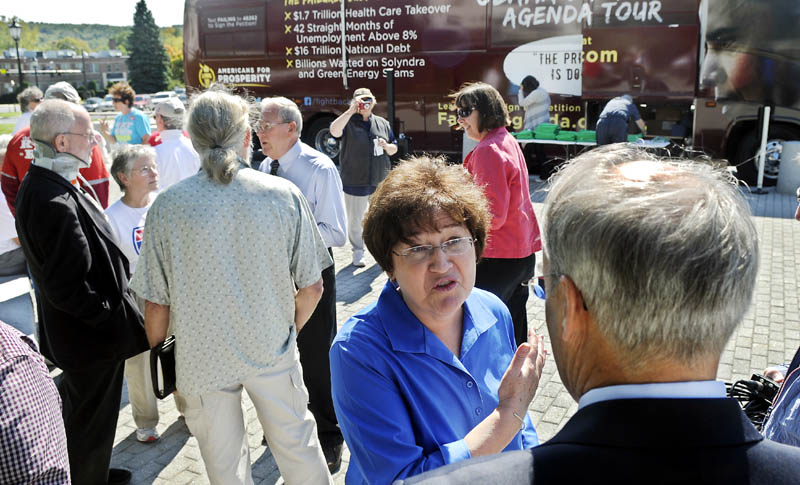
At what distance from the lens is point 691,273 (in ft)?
3.26

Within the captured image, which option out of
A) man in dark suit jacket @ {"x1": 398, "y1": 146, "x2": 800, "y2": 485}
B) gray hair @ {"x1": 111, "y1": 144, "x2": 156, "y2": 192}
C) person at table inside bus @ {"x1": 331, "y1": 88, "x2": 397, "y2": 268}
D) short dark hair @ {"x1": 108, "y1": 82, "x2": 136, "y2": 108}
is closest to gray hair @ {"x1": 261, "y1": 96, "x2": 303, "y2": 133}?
gray hair @ {"x1": 111, "y1": 144, "x2": 156, "y2": 192}

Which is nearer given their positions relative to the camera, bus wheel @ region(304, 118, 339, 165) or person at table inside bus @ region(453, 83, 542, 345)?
person at table inside bus @ region(453, 83, 542, 345)

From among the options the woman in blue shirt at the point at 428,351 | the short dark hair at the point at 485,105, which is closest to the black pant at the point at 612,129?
the short dark hair at the point at 485,105

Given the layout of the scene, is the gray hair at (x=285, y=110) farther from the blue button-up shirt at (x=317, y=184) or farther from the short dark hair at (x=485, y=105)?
the short dark hair at (x=485, y=105)

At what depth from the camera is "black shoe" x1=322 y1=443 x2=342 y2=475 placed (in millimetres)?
3438

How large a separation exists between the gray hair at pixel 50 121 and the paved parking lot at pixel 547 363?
132 cm

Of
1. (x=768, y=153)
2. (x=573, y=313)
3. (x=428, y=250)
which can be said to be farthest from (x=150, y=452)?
(x=768, y=153)

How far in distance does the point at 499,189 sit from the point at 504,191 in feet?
0.12

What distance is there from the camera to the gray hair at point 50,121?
2.93 m

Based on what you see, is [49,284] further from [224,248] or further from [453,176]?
[453,176]

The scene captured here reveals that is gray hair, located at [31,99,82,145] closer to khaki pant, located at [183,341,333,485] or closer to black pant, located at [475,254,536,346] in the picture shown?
khaki pant, located at [183,341,333,485]

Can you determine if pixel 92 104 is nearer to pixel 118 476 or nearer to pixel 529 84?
pixel 529 84

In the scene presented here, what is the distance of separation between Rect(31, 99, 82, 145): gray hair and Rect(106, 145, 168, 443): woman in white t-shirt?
2.27 feet

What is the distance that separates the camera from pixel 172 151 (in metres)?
5.21
